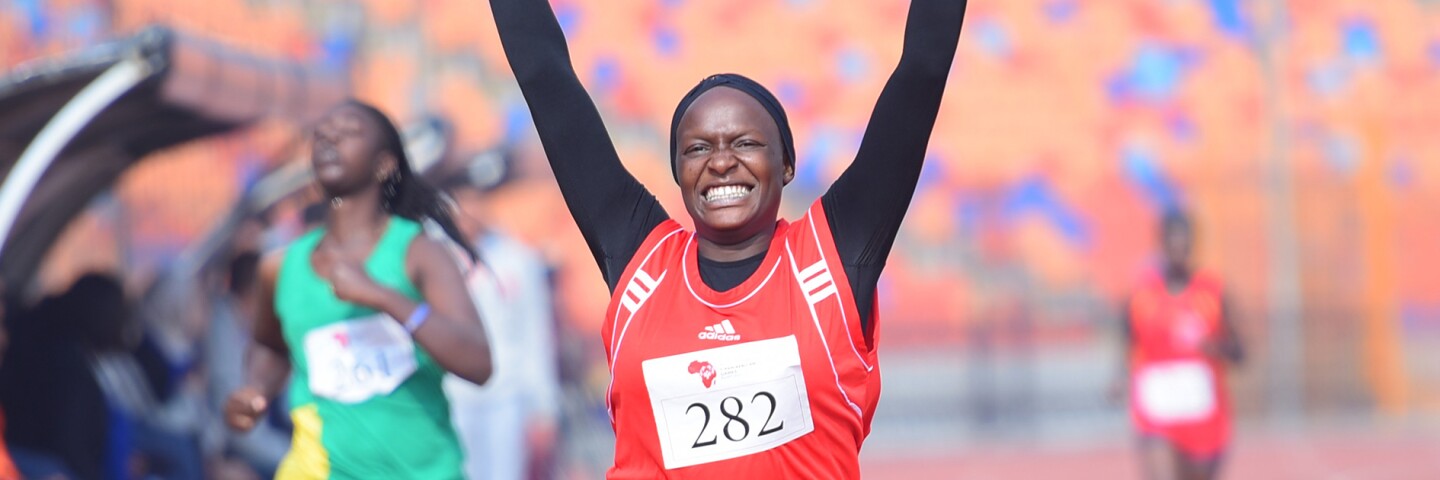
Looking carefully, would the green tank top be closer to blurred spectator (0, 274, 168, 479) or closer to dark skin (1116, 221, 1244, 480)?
blurred spectator (0, 274, 168, 479)

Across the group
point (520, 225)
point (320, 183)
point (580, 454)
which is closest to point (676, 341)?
point (320, 183)

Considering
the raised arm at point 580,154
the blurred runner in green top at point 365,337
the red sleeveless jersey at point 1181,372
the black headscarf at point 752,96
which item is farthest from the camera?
the red sleeveless jersey at point 1181,372

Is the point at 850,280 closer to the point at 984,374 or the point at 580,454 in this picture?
the point at 580,454

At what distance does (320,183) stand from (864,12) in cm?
1448

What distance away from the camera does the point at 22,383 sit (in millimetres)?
6820

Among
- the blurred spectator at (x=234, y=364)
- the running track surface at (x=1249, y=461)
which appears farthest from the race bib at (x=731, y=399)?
the running track surface at (x=1249, y=461)

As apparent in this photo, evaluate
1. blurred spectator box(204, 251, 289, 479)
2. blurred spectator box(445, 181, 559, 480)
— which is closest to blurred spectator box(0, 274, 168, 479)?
blurred spectator box(204, 251, 289, 479)

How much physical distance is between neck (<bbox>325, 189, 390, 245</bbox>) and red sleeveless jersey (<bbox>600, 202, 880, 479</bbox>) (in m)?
1.91

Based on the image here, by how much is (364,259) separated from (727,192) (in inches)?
76.4

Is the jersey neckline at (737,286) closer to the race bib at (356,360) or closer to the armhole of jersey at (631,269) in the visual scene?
the armhole of jersey at (631,269)

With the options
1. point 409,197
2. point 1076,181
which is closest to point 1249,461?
point 1076,181

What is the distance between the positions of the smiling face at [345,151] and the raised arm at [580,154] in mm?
1569

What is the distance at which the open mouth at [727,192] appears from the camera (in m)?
2.76

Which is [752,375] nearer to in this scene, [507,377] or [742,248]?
[742,248]
